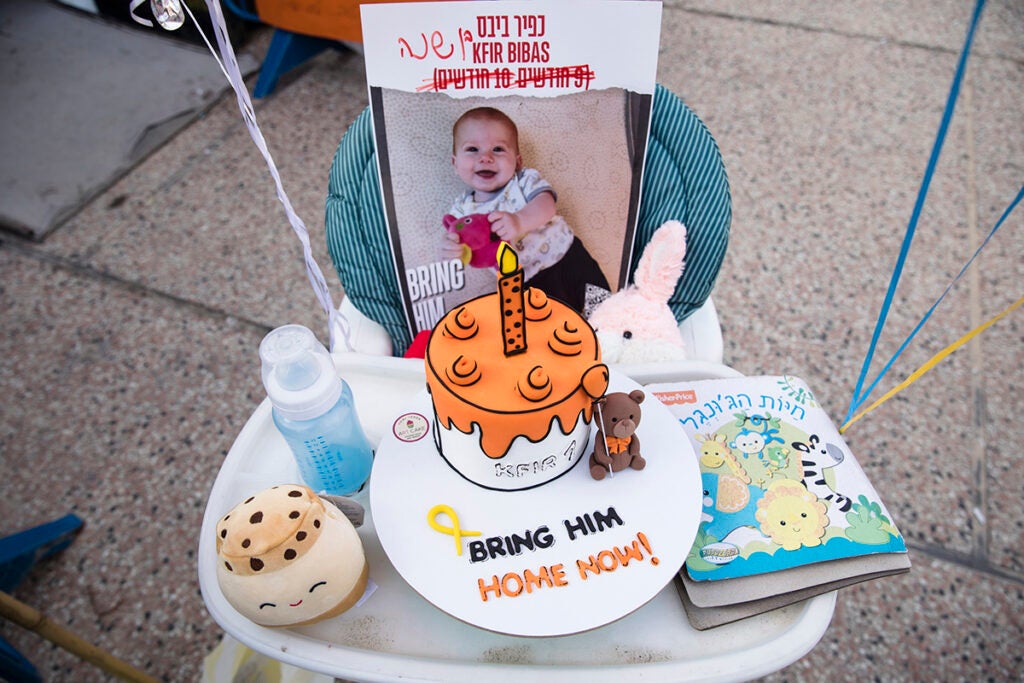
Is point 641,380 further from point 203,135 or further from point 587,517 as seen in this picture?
point 203,135

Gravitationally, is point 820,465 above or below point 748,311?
above

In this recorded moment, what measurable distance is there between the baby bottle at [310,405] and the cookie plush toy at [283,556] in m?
0.06

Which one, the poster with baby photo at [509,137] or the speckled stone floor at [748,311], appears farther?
the speckled stone floor at [748,311]

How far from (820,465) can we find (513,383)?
12.7 inches

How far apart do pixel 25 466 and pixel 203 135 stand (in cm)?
103

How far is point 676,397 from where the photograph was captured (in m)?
0.67

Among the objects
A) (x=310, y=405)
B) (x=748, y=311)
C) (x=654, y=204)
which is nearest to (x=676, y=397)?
(x=654, y=204)

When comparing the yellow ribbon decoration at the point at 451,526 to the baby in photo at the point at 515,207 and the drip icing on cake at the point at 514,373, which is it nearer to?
the drip icing on cake at the point at 514,373

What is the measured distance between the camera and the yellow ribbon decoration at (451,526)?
536mm

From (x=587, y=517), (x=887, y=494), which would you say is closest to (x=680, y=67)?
(x=887, y=494)

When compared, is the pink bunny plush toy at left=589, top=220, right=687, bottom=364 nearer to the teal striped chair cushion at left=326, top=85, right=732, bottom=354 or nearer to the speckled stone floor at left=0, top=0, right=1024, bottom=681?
the teal striped chair cushion at left=326, top=85, right=732, bottom=354

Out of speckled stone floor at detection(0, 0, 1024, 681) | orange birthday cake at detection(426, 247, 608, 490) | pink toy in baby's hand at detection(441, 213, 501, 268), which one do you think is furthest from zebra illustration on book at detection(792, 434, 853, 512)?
speckled stone floor at detection(0, 0, 1024, 681)

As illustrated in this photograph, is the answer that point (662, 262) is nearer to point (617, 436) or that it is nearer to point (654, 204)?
point (654, 204)

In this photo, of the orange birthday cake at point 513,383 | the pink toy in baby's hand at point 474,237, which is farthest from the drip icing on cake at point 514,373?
the pink toy in baby's hand at point 474,237
